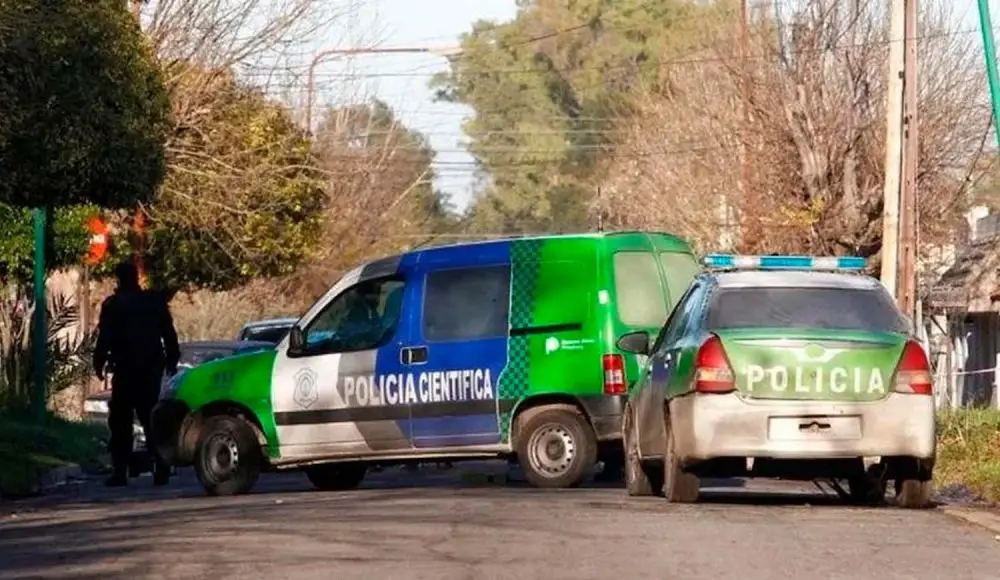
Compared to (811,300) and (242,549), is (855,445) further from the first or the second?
(242,549)

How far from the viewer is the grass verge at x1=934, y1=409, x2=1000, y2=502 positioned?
15442mm

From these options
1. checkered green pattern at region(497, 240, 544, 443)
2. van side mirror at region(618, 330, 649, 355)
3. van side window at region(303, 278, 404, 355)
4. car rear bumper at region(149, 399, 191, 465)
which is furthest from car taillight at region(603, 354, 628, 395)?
car rear bumper at region(149, 399, 191, 465)

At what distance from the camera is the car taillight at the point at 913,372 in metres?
13.5

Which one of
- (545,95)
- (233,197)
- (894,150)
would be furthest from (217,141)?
(545,95)

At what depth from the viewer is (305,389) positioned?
57.3ft

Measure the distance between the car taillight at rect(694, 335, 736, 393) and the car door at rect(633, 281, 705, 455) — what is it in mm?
555

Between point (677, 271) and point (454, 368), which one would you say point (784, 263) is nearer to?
point (677, 271)

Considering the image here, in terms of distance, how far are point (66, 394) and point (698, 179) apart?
1682 centimetres

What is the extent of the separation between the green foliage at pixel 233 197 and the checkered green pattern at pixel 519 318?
1079 centimetres

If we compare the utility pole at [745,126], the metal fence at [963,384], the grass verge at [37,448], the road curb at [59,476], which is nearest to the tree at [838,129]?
the utility pole at [745,126]

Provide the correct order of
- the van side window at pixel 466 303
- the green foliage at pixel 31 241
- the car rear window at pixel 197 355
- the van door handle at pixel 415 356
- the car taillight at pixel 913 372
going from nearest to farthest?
the car taillight at pixel 913 372 → the van side window at pixel 466 303 → the van door handle at pixel 415 356 → the car rear window at pixel 197 355 → the green foliage at pixel 31 241

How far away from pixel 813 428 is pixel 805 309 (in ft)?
3.17

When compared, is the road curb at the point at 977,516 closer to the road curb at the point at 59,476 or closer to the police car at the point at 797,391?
the police car at the point at 797,391

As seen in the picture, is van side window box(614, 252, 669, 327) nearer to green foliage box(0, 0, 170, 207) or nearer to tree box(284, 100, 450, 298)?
green foliage box(0, 0, 170, 207)
